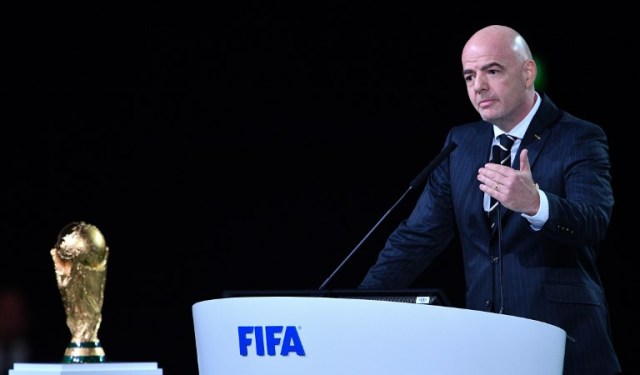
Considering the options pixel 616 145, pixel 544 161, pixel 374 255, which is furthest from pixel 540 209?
pixel 374 255

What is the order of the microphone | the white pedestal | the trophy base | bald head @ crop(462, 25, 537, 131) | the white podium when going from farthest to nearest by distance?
1. the trophy base
2. the white pedestal
3. bald head @ crop(462, 25, 537, 131)
4. the microphone
5. the white podium

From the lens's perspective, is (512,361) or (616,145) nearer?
(512,361)

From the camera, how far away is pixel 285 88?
3.92 metres

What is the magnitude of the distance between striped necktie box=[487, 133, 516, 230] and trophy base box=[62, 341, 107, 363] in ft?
3.88

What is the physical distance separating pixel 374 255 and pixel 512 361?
217cm

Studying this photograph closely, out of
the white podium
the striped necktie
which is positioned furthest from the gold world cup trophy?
the white podium

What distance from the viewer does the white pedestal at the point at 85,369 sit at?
2.74 meters

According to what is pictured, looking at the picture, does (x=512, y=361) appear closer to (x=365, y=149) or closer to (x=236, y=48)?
(x=365, y=149)

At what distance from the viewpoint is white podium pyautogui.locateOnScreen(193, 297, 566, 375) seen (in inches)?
68.5

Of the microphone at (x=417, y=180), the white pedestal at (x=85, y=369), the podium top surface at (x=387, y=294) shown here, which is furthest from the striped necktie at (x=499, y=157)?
the white pedestal at (x=85, y=369)

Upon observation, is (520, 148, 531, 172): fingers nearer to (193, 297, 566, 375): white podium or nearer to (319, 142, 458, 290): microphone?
(319, 142, 458, 290): microphone

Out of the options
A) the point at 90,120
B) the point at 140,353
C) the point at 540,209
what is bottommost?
the point at 140,353

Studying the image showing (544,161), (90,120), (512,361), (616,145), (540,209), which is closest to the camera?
(512,361)

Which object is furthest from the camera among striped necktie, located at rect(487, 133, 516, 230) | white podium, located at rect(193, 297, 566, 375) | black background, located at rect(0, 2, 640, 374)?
black background, located at rect(0, 2, 640, 374)
